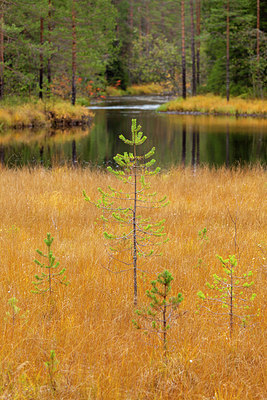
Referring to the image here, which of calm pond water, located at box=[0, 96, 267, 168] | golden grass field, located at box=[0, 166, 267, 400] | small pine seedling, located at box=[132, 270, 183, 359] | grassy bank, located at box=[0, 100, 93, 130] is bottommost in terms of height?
golden grass field, located at box=[0, 166, 267, 400]

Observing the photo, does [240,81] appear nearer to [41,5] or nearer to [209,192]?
[41,5]

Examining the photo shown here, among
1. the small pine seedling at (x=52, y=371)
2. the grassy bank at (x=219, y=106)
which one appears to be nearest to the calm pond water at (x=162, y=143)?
the grassy bank at (x=219, y=106)

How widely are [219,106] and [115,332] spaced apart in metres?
34.1

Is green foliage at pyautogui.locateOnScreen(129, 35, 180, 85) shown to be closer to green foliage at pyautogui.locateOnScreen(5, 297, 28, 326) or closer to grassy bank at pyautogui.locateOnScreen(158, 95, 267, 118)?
grassy bank at pyautogui.locateOnScreen(158, 95, 267, 118)

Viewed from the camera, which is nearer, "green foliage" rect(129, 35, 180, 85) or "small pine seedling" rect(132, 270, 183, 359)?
"small pine seedling" rect(132, 270, 183, 359)

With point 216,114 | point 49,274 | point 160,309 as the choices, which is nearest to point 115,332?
point 160,309

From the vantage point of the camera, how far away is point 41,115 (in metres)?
29.4

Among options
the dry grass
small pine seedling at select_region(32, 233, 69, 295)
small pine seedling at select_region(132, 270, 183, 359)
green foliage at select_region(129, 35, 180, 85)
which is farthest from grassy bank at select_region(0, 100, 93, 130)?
the dry grass

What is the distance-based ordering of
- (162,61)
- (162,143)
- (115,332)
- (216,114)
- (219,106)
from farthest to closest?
(162,61) < (216,114) < (219,106) < (162,143) < (115,332)

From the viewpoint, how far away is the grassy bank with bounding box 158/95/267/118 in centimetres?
3441

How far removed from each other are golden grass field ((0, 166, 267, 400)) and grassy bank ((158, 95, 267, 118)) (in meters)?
29.0

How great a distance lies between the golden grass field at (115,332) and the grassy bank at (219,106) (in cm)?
2896

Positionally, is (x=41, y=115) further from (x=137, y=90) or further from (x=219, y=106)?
(x=137, y=90)

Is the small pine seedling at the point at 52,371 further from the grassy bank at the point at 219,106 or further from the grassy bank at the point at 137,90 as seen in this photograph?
the grassy bank at the point at 137,90
